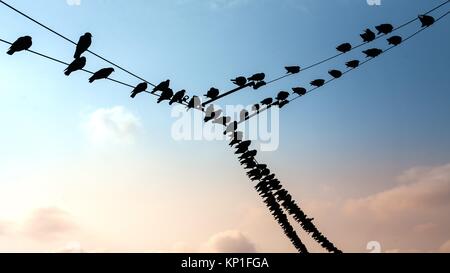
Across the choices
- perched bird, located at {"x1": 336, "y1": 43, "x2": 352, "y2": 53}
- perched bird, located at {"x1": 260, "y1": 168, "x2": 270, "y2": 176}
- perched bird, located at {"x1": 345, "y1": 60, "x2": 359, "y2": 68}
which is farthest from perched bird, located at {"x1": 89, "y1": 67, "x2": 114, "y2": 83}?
perched bird, located at {"x1": 345, "y1": 60, "x2": 359, "y2": 68}

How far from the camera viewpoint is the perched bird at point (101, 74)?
11098 millimetres

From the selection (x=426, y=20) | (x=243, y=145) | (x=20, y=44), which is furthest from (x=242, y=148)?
(x=20, y=44)

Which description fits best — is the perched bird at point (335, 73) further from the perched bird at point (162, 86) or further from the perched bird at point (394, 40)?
the perched bird at point (162, 86)

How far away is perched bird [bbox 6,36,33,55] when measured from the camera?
8547 millimetres

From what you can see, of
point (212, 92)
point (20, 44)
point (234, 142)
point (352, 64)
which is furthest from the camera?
point (234, 142)

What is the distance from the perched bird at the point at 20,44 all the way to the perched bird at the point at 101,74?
1.78m

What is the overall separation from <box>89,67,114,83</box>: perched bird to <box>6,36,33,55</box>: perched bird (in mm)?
1779

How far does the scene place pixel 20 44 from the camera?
29.3 ft

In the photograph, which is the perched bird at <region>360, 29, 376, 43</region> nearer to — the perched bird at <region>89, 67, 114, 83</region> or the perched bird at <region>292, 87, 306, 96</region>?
the perched bird at <region>292, 87, 306, 96</region>

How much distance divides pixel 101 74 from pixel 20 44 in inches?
Answer: 108

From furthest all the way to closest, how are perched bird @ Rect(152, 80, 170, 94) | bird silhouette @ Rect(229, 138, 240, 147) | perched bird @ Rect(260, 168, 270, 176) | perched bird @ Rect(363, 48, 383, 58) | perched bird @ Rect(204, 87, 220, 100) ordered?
perched bird @ Rect(260, 168, 270, 176), bird silhouette @ Rect(229, 138, 240, 147), perched bird @ Rect(363, 48, 383, 58), perched bird @ Rect(204, 87, 220, 100), perched bird @ Rect(152, 80, 170, 94)

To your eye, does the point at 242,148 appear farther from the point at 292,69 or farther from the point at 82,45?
the point at 82,45
